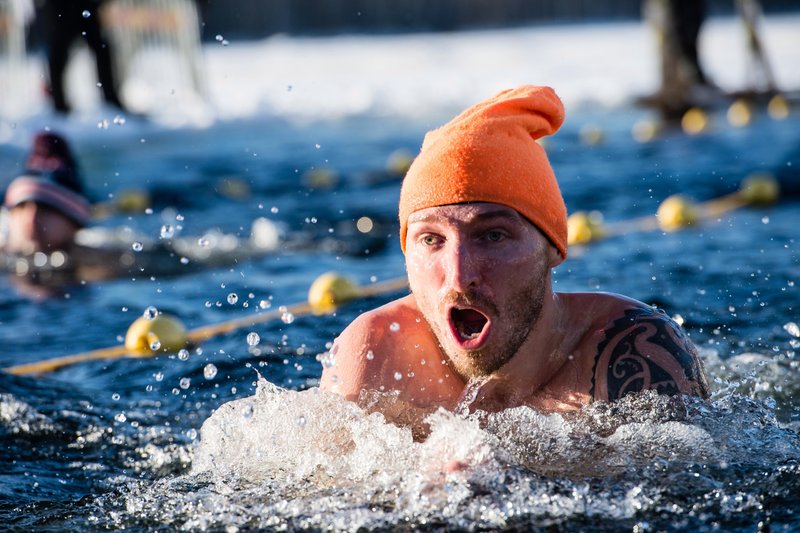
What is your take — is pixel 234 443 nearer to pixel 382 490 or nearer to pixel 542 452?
pixel 382 490

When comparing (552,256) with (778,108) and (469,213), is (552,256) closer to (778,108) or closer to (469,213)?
(469,213)

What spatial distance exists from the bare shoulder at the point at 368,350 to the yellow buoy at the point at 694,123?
1158 centimetres

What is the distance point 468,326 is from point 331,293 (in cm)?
369

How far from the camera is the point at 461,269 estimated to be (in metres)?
3.38

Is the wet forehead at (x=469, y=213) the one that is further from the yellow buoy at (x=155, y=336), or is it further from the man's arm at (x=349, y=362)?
the yellow buoy at (x=155, y=336)

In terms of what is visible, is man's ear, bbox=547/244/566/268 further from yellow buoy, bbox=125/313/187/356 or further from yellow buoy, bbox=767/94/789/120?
yellow buoy, bbox=767/94/789/120

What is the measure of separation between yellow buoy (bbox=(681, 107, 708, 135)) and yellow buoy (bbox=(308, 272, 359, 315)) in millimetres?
8630

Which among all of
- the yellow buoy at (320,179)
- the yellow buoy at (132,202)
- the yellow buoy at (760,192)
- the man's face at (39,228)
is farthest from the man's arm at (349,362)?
the yellow buoy at (320,179)

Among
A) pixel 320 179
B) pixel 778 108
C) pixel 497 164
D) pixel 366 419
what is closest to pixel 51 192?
pixel 320 179

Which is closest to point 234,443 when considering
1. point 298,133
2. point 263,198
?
point 263,198

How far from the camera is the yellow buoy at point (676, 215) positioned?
9125mm

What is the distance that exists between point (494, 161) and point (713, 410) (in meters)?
1.13

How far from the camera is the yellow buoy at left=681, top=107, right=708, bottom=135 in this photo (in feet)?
48.2

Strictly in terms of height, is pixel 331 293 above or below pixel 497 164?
below
